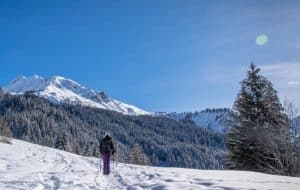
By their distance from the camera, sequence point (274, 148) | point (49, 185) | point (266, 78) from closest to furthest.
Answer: point (49, 185), point (274, 148), point (266, 78)

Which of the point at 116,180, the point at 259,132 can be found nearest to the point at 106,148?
the point at 116,180

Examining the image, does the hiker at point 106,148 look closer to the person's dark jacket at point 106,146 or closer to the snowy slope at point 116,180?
the person's dark jacket at point 106,146

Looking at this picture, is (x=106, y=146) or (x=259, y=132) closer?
(x=106, y=146)

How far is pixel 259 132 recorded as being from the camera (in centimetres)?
3130

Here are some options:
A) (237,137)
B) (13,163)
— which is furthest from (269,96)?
(13,163)

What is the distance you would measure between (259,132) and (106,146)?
12031mm

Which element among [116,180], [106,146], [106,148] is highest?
[106,146]

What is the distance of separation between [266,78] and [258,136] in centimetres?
730

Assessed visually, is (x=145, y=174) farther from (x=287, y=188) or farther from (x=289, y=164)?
(x=289, y=164)

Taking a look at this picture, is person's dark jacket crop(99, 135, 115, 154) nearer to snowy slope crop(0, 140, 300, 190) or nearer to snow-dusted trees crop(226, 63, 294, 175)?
snowy slope crop(0, 140, 300, 190)

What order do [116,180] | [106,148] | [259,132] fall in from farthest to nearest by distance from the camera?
[259,132] < [106,148] < [116,180]

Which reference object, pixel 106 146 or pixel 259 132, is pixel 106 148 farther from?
pixel 259 132

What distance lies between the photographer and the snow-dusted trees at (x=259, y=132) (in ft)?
98.6

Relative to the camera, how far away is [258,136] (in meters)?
31.2
